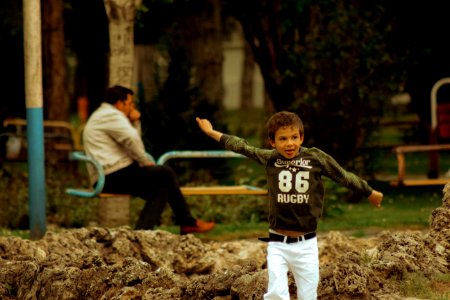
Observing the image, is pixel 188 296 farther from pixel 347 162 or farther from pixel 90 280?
pixel 347 162

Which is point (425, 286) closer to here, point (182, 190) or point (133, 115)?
point (182, 190)

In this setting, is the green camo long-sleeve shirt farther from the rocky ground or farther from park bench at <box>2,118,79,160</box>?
park bench at <box>2,118,79,160</box>

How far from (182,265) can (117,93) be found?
2.52 m

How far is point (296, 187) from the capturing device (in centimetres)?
750

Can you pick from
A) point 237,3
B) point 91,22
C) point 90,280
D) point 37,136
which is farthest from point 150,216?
point 91,22

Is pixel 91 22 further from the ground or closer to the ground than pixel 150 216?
further from the ground

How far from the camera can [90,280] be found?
8781 millimetres

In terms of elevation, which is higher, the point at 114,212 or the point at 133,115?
the point at 133,115

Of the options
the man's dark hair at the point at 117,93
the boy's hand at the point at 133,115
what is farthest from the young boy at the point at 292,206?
the boy's hand at the point at 133,115

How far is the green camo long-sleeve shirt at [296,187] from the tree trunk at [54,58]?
1478 cm

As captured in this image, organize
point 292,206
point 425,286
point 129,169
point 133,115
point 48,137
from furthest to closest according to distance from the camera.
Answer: point 48,137 → point 133,115 → point 129,169 → point 425,286 → point 292,206

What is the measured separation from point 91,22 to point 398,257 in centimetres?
1814

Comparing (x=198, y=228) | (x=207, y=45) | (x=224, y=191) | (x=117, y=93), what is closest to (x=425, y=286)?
(x=198, y=228)

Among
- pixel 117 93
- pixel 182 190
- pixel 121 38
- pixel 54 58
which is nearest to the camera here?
pixel 117 93
